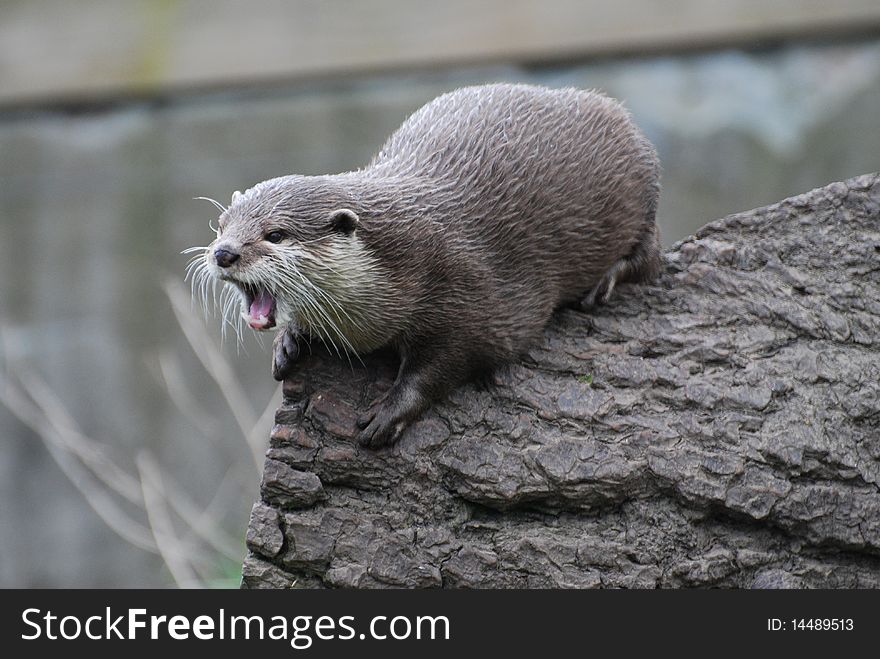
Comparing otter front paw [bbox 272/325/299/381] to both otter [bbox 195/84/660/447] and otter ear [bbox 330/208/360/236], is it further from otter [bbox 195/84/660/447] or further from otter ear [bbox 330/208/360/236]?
otter ear [bbox 330/208/360/236]

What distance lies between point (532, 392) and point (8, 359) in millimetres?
3819

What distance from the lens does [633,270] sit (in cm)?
260

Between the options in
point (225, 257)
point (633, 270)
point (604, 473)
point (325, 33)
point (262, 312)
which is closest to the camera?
point (225, 257)

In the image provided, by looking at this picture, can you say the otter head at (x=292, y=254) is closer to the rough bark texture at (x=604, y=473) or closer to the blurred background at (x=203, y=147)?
the rough bark texture at (x=604, y=473)

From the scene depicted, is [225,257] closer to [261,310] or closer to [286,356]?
[261,310]

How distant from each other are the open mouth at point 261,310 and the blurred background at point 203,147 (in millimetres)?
2167

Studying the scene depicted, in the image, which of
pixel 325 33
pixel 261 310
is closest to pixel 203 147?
pixel 325 33

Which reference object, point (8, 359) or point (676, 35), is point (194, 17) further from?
point (676, 35)

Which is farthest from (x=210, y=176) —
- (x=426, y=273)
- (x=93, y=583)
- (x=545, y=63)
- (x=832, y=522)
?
(x=832, y=522)

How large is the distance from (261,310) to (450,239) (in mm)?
459

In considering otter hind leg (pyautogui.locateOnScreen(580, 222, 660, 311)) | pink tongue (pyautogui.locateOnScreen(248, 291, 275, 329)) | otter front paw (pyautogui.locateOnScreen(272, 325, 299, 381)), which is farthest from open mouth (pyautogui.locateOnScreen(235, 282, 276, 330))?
otter hind leg (pyautogui.locateOnScreen(580, 222, 660, 311))

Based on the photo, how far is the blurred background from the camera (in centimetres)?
465

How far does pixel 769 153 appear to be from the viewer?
4750mm

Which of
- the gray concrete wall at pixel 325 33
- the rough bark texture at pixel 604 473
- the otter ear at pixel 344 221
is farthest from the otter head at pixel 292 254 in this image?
the gray concrete wall at pixel 325 33
